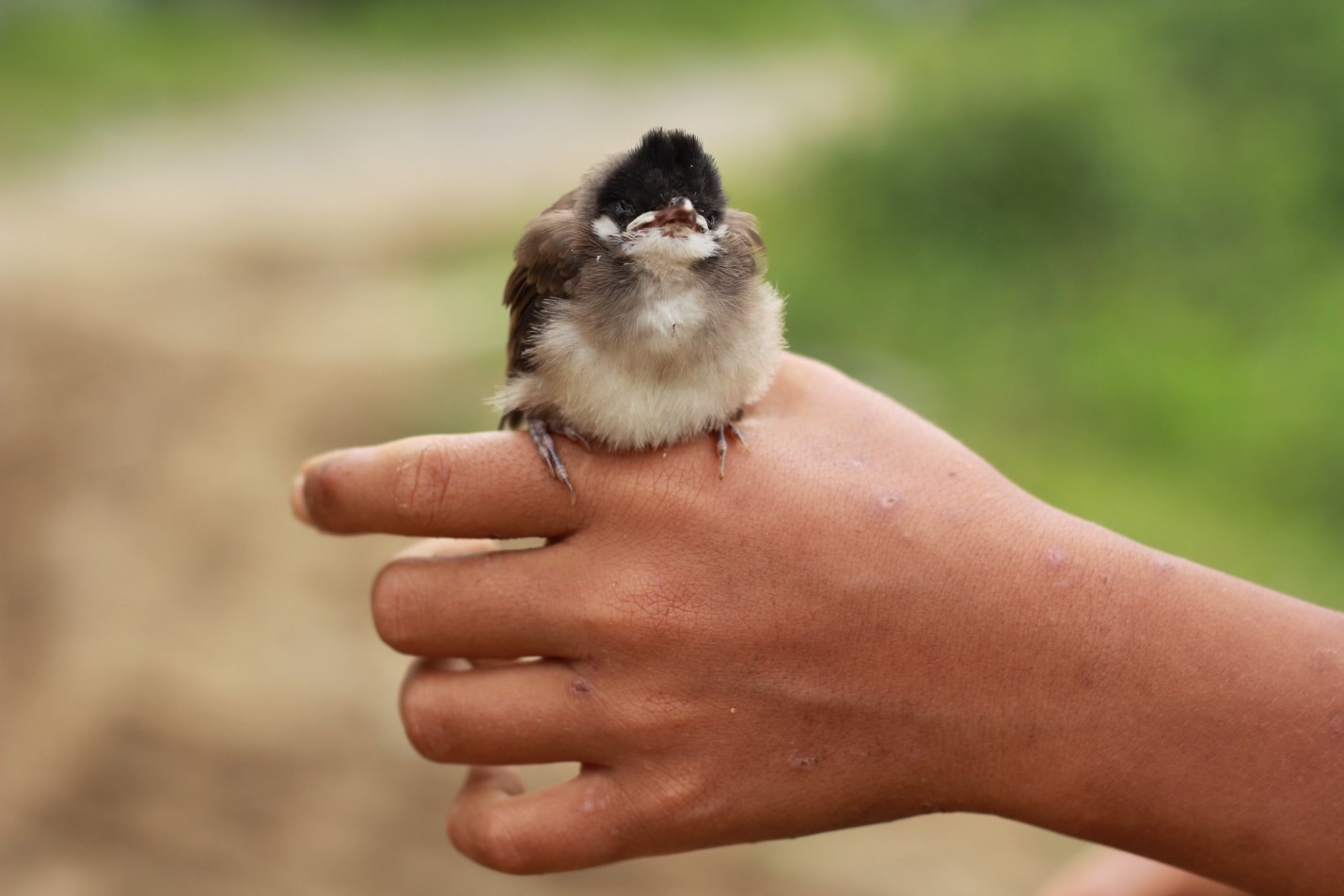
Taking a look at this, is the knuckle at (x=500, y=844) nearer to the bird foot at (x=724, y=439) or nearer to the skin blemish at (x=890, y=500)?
the bird foot at (x=724, y=439)

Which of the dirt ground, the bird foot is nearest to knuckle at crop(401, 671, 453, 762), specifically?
the bird foot

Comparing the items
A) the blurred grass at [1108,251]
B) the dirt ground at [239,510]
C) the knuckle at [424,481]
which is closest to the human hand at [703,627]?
the knuckle at [424,481]

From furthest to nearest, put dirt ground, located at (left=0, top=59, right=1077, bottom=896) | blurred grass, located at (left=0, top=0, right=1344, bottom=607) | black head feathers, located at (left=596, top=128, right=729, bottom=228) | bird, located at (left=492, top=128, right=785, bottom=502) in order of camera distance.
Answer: blurred grass, located at (left=0, top=0, right=1344, bottom=607), dirt ground, located at (left=0, top=59, right=1077, bottom=896), black head feathers, located at (left=596, top=128, right=729, bottom=228), bird, located at (left=492, top=128, right=785, bottom=502)

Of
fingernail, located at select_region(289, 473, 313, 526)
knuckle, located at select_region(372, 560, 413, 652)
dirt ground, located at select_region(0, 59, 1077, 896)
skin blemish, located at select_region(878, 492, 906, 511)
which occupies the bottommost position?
dirt ground, located at select_region(0, 59, 1077, 896)

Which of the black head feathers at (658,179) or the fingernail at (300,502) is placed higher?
the black head feathers at (658,179)

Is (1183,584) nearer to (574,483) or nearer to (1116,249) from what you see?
(574,483)

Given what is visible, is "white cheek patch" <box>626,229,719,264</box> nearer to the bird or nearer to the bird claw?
the bird

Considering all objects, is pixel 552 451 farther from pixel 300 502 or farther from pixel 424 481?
pixel 300 502
